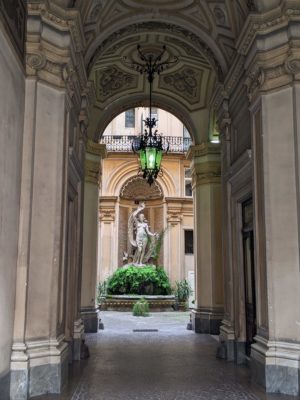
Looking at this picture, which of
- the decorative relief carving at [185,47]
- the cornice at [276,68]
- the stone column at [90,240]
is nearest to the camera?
the cornice at [276,68]

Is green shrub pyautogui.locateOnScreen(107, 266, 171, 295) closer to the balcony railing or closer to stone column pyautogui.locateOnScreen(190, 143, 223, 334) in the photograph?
the balcony railing

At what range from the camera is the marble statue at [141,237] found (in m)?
25.7

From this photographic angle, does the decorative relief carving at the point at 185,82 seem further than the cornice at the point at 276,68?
Yes

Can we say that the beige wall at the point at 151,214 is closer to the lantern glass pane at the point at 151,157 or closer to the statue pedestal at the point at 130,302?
the statue pedestal at the point at 130,302

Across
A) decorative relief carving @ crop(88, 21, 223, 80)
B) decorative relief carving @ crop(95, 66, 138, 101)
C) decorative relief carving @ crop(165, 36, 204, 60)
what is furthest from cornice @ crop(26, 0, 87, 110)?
decorative relief carving @ crop(95, 66, 138, 101)

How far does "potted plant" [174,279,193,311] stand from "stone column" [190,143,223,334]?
9.09 m

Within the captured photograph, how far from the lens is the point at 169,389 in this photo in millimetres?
6840

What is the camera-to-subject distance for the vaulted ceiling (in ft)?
31.6

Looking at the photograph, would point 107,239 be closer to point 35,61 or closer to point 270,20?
point 35,61

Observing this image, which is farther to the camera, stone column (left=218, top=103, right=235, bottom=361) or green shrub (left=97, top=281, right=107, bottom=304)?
green shrub (left=97, top=281, right=107, bottom=304)

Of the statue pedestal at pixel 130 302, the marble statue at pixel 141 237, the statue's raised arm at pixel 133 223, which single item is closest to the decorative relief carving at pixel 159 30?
the statue pedestal at pixel 130 302

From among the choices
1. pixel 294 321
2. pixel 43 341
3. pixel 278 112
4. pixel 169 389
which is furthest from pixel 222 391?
pixel 278 112

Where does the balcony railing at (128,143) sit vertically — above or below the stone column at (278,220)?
above

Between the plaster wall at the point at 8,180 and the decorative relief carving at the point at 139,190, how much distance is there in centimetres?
2087
